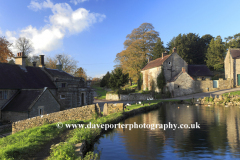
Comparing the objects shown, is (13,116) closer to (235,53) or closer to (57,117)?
(57,117)

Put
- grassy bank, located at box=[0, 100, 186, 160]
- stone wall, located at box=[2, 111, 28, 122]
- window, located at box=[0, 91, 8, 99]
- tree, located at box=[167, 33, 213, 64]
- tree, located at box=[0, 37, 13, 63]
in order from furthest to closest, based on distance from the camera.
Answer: tree, located at box=[167, 33, 213, 64]
tree, located at box=[0, 37, 13, 63]
window, located at box=[0, 91, 8, 99]
stone wall, located at box=[2, 111, 28, 122]
grassy bank, located at box=[0, 100, 186, 160]

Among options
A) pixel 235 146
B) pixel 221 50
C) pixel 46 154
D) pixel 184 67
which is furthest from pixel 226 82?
pixel 46 154

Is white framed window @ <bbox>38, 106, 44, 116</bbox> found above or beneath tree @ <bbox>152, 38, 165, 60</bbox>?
beneath

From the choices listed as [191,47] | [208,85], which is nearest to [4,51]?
[208,85]

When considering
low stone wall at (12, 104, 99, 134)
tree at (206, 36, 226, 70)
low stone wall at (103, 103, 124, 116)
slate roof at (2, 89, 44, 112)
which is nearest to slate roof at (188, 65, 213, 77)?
tree at (206, 36, 226, 70)

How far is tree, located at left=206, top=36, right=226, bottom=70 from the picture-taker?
184 ft

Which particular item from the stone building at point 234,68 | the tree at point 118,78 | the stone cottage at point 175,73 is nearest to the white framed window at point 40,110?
the tree at point 118,78

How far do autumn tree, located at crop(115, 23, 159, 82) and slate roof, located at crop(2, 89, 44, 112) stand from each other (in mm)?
33315

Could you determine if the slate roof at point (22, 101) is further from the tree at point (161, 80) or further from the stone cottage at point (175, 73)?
the stone cottage at point (175, 73)

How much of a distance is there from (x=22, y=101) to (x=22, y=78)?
5479 millimetres

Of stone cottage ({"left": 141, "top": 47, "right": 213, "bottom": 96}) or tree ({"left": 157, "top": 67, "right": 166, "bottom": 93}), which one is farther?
tree ({"left": 157, "top": 67, "right": 166, "bottom": 93})

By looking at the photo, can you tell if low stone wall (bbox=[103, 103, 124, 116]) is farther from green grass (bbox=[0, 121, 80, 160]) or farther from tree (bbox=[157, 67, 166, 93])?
tree (bbox=[157, 67, 166, 93])

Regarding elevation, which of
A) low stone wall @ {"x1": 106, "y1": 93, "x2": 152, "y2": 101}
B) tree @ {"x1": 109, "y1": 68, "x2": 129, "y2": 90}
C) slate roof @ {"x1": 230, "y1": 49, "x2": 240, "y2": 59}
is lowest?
low stone wall @ {"x1": 106, "y1": 93, "x2": 152, "y2": 101}

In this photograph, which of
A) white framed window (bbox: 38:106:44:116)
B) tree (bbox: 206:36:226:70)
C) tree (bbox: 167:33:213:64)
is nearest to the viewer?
white framed window (bbox: 38:106:44:116)
